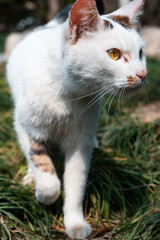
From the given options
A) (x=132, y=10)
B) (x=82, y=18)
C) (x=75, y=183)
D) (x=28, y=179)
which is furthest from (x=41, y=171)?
(x=132, y=10)

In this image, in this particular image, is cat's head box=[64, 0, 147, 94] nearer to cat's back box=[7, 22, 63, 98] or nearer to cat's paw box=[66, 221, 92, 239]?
cat's back box=[7, 22, 63, 98]

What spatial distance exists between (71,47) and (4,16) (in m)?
14.6

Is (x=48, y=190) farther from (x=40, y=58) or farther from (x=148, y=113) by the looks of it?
(x=148, y=113)

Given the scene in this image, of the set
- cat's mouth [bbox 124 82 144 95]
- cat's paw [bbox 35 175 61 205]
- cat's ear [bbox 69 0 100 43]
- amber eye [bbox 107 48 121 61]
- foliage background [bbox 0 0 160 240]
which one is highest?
cat's ear [bbox 69 0 100 43]

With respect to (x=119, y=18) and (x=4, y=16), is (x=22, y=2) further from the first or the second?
(x=119, y=18)

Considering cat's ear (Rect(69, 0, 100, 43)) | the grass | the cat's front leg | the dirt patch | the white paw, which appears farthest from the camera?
A: the dirt patch

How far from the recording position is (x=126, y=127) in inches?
123

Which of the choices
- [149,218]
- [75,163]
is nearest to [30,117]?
[75,163]

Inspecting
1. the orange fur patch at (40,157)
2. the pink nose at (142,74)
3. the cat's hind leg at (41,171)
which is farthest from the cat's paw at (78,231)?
the pink nose at (142,74)

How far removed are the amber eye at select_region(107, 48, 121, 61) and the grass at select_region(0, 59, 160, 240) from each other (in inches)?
24.0

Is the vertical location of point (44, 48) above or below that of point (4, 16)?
above

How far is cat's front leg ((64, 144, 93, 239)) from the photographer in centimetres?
207

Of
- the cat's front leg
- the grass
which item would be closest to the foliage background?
the grass

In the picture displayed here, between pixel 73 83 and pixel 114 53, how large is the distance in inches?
11.9
